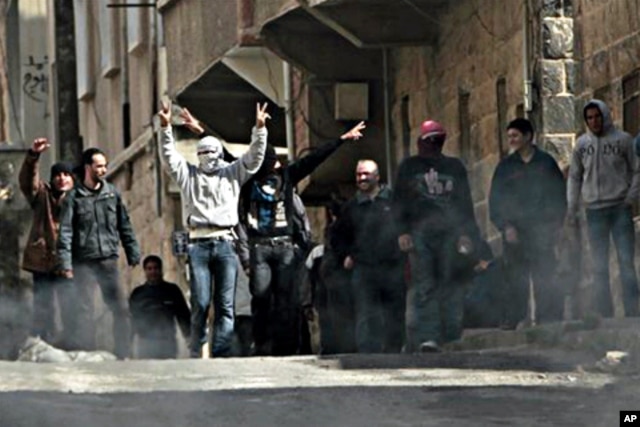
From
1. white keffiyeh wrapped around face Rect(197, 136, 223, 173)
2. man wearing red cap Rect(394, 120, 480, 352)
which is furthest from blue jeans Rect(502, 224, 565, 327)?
white keffiyeh wrapped around face Rect(197, 136, 223, 173)

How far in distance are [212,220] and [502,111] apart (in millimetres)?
5396

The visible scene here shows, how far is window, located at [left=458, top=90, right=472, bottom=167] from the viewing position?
1098 inches

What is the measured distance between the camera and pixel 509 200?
2184 cm

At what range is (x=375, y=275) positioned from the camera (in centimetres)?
2258

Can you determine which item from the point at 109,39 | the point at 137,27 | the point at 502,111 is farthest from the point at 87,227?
the point at 109,39

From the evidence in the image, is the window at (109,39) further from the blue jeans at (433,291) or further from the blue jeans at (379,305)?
the blue jeans at (433,291)

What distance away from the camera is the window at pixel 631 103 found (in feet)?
75.2

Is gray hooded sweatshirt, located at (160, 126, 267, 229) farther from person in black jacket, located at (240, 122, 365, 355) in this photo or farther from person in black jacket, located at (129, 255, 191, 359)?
person in black jacket, located at (129, 255, 191, 359)

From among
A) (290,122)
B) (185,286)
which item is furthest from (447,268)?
(185,286)

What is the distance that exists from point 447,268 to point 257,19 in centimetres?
930

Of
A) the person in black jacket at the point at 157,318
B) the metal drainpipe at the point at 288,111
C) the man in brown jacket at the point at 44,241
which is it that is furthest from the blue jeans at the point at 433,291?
the metal drainpipe at the point at 288,111

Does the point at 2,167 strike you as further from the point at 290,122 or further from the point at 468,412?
the point at 468,412

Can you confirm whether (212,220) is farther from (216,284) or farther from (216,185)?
(216,284)

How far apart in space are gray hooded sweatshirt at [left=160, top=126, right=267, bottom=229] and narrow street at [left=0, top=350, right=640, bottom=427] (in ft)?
6.59
